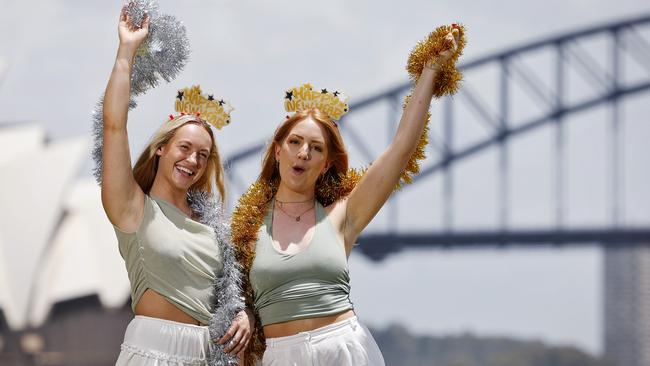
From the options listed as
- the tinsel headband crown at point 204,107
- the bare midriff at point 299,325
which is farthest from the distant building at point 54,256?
the bare midriff at point 299,325

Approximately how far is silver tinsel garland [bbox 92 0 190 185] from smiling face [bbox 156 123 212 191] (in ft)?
0.66

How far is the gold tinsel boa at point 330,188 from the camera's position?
3951mm

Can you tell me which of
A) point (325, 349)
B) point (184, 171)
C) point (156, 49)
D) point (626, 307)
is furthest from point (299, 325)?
point (626, 307)

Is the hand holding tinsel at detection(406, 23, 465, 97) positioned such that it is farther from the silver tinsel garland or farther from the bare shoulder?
the silver tinsel garland

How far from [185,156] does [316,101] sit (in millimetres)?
505

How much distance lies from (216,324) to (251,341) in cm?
20

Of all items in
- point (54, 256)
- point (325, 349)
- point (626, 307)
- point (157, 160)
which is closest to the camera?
point (325, 349)

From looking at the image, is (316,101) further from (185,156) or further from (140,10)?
(140,10)

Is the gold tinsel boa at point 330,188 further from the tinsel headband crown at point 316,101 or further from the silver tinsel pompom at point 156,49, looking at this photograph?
the silver tinsel pompom at point 156,49

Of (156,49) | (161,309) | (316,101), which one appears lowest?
(161,309)

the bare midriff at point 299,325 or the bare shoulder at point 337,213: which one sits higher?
the bare shoulder at point 337,213

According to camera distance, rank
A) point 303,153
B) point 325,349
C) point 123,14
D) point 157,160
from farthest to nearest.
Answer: point 157,160 < point 123,14 < point 303,153 < point 325,349

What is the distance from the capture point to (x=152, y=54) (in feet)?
13.3

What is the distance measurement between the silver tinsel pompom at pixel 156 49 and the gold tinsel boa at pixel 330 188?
528 millimetres
